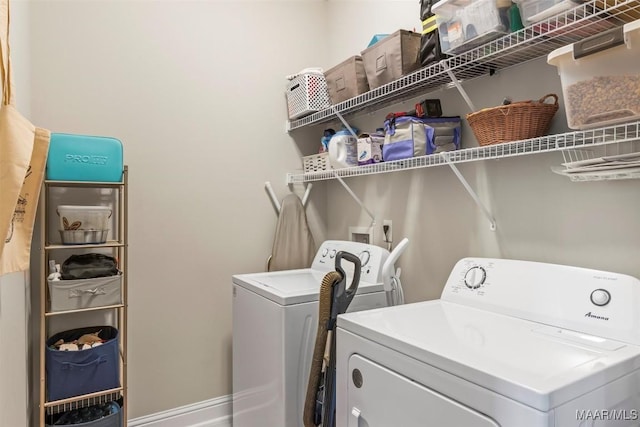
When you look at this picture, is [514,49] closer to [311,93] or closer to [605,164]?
[605,164]

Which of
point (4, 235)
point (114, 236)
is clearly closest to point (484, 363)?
point (4, 235)

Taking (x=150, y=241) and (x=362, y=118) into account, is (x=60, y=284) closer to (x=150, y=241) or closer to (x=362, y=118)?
(x=150, y=241)

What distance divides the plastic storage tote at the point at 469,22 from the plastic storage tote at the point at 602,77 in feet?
0.73

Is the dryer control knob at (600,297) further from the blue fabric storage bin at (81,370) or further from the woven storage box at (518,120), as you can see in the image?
the blue fabric storage bin at (81,370)

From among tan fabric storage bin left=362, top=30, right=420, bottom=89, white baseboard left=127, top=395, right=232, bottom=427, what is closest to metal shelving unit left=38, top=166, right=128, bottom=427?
white baseboard left=127, top=395, right=232, bottom=427

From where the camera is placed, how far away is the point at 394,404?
110 cm

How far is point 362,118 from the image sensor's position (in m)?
2.50

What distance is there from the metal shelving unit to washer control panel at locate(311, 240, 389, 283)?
1.02 meters

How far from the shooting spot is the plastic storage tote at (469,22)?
1305mm

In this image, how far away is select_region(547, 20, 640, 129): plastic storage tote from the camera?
1034 millimetres

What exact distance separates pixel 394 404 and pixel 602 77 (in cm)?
102

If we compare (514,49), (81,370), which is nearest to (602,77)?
(514,49)

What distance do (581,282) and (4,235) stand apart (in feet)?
5.02

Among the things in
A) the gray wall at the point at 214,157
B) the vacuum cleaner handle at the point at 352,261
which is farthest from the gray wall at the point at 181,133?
the vacuum cleaner handle at the point at 352,261
